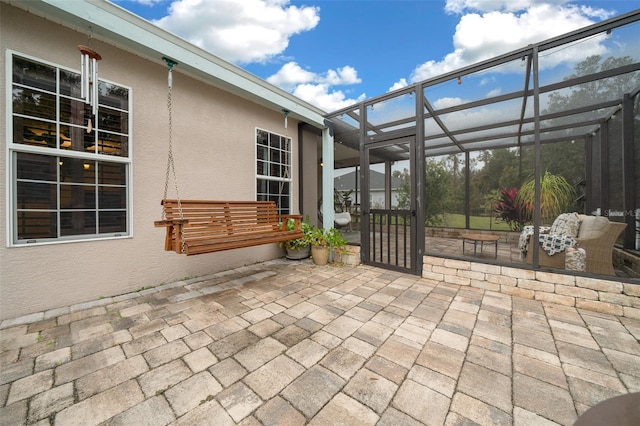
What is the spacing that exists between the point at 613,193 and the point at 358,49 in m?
5.54

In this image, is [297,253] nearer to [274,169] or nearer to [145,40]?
[274,169]

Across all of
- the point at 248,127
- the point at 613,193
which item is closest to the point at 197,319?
the point at 248,127

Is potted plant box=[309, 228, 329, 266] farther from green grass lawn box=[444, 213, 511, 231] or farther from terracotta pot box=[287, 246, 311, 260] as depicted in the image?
green grass lawn box=[444, 213, 511, 231]

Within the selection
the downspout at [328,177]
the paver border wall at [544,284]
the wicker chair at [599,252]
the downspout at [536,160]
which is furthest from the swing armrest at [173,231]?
the wicker chair at [599,252]

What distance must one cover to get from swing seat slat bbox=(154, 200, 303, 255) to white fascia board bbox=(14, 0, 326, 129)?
1.55 metres

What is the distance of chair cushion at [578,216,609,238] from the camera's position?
2.97 m

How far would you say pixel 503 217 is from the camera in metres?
5.61

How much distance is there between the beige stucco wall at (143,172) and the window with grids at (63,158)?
0.09 metres

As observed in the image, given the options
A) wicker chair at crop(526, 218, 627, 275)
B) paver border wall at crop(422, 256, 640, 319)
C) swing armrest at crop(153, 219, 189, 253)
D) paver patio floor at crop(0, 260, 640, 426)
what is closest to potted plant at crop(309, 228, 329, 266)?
paver patio floor at crop(0, 260, 640, 426)

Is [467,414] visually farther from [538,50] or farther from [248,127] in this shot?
[248,127]

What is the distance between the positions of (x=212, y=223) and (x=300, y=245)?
5.49ft

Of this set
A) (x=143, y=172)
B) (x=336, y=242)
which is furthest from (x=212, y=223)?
(x=336, y=242)

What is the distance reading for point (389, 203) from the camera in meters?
3.75

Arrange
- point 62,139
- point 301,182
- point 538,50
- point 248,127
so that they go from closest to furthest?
1. point 62,139
2. point 538,50
3. point 248,127
4. point 301,182
